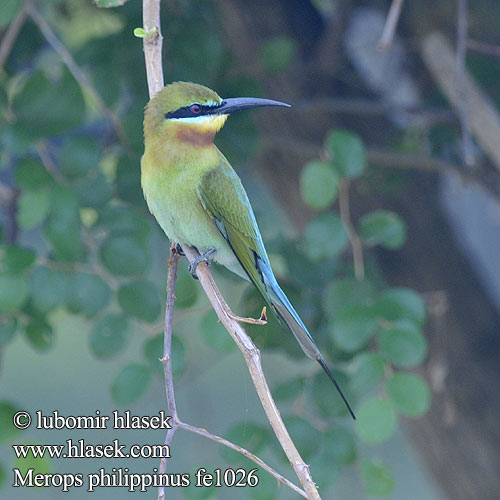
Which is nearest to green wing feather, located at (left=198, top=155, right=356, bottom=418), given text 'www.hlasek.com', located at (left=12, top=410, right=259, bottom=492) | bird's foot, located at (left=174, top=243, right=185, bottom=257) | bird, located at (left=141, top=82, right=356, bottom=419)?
bird, located at (left=141, top=82, right=356, bottom=419)

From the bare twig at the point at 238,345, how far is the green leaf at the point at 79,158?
1.58ft

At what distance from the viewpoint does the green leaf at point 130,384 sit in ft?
6.41

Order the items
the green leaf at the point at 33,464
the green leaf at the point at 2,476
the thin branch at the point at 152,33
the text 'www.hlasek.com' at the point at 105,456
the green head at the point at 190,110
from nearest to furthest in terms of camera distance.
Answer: the thin branch at the point at 152,33 → the text 'www.hlasek.com' at the point at 105,456 → the green head at the point at 190,110 → the green leaf at the point at 33,464 → the green leaf at the point at 2,476

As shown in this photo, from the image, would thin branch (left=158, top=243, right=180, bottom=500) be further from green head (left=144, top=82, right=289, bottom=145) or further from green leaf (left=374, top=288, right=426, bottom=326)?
green leaf (left=374, top=288, right=426, bottom=326)

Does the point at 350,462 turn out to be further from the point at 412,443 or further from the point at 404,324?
the point at 412,443

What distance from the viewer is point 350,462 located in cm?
205

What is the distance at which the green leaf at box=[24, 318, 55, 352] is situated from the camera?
6.63 feet

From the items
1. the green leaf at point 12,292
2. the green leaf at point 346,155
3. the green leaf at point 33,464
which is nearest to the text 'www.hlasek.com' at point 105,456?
the green leaf at point 33,464

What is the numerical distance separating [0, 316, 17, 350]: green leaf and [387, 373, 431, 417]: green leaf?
0.87 meters

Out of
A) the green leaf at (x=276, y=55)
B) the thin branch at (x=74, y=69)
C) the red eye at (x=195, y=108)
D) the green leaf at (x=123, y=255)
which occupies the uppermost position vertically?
the green leaf at (x=276, y=55)

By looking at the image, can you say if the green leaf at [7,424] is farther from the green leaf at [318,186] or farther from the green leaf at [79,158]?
the green leaf at [318,186]

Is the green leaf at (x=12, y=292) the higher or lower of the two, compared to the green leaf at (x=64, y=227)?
lower

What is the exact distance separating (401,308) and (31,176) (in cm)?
88

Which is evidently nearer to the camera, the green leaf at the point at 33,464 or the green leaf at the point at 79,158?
the green leaf at the point at 33,464
